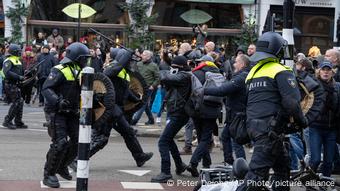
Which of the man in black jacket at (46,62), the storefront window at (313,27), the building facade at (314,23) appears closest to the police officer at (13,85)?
the man in black jacket at (46,62)

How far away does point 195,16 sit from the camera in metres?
31.5

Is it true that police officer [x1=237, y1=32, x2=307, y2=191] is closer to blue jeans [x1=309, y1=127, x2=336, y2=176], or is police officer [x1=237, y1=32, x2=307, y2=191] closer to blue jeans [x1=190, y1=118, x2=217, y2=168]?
blue jeans [x1=309, y1=127, x2=336, y2=176]

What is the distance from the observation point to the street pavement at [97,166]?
1009cm

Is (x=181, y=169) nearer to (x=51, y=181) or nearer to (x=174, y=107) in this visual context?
(x=174, y=107)

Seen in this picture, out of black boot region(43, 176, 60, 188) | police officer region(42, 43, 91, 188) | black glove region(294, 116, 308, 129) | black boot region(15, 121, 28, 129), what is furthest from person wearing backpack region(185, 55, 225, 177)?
black boot region(15, 121, 28, 129)

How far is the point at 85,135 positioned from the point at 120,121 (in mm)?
3690

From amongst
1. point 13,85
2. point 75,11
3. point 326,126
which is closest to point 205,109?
point 326,126

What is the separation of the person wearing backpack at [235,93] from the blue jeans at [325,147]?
100 cm

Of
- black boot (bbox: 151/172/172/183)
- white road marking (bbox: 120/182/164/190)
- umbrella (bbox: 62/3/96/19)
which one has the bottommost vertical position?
white road marking (bbox: 120/182/164/190)

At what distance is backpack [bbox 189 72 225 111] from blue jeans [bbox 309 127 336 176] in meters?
1.47

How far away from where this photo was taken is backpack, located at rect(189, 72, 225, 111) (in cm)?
1041

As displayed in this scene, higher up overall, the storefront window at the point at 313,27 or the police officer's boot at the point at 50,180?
the storefront window at the point at 313,27

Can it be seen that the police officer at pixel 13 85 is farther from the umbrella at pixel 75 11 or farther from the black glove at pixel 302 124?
the umbrella at pixel 75 11

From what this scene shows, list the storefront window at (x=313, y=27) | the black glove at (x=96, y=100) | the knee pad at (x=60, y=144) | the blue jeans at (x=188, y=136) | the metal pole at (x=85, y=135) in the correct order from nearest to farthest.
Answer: the metal pole at (x=85, y=135) → the black glove at (x=96, y=100) → the knee pad at (x=60, y=144) → the blue jeans at (x=188, y=136) → the storefront window at (x=313, y=27)
